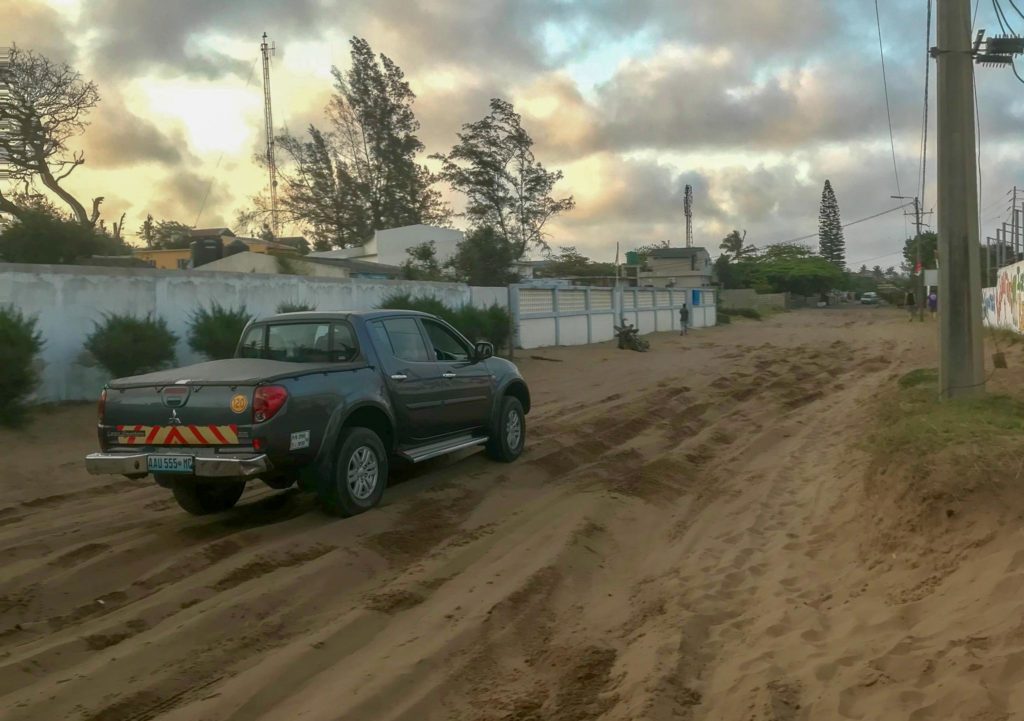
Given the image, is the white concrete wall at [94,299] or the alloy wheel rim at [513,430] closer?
the alloy wheel rim at [513,430]

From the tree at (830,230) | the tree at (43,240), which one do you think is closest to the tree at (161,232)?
the tree at (43,240)

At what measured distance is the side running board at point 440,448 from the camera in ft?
27.8

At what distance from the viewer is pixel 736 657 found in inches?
187

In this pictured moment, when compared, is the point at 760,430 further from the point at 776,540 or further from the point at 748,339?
the point at 748,339

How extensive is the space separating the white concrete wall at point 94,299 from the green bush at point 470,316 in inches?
121

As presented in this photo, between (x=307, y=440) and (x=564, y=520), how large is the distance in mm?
2197

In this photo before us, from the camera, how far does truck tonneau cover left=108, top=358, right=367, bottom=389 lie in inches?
277

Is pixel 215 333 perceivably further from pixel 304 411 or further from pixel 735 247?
pixel 735 247

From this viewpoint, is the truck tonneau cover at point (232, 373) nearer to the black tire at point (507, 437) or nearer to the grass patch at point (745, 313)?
the black tire at point (507, 437)

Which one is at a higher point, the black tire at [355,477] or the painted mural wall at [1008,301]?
the painted mural wall at [1008,301]

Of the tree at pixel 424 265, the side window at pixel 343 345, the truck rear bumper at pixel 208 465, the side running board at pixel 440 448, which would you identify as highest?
the tree at pixel 424 265

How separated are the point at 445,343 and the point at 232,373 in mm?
2916

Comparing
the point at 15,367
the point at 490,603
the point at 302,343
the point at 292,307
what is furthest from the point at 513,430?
the point at 292,307

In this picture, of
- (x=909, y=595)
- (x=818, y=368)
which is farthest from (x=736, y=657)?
(x=818, y=368)
